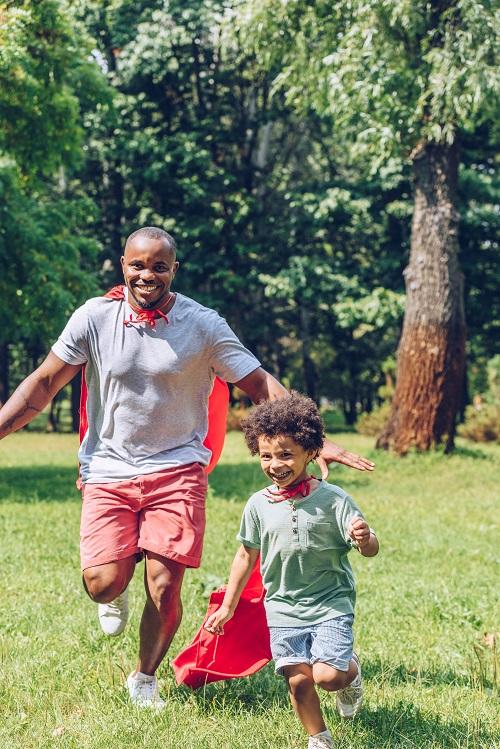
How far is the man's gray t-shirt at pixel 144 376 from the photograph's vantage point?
15.1 feet

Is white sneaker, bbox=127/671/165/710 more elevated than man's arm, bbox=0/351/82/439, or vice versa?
man's arm, bbox=0/351/82/439

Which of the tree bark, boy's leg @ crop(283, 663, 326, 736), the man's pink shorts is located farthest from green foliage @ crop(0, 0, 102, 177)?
the tree bark

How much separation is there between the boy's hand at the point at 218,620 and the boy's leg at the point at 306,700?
51cm

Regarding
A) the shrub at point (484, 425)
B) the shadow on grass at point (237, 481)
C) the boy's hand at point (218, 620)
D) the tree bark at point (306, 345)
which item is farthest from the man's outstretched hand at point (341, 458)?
the tree bark at point (306, 345)

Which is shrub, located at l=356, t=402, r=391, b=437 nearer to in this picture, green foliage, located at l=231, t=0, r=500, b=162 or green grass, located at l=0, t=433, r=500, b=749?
green foliage, located at l=231, t=0, r=500, b=162

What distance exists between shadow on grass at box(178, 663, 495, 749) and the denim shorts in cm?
49

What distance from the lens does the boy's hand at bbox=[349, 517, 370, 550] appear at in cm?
376

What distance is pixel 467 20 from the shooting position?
15.0 meters

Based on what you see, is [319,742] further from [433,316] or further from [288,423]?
[433,316]

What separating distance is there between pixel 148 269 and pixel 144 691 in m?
2.03

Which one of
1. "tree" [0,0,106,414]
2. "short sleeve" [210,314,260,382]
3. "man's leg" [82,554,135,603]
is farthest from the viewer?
"tree" [0,0,106,414]

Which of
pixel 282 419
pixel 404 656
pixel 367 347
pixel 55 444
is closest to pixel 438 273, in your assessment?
pixel 404 656

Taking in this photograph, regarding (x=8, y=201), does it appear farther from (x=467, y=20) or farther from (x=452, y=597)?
(x=452, y=597)

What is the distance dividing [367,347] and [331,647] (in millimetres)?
33237
